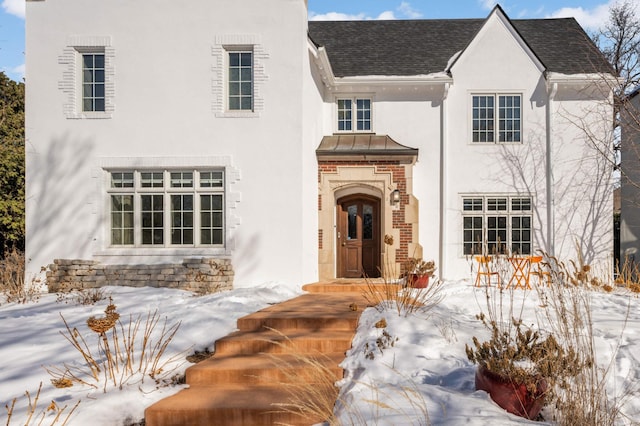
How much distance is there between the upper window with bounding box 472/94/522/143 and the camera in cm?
1216

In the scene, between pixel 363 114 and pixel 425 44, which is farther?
pixel 425 44

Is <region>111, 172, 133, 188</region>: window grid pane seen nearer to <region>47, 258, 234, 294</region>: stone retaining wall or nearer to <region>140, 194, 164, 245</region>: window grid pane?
<region>140, 194, 164, 245</region>: window grid pane

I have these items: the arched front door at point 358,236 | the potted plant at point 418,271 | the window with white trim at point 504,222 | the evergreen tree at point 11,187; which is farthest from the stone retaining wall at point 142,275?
the window with white trim at point 504,222

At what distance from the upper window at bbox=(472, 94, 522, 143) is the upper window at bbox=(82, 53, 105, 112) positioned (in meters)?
8.89

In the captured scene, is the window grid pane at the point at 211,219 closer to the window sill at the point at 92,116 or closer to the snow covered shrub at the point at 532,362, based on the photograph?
the window sill at the point at 92,116

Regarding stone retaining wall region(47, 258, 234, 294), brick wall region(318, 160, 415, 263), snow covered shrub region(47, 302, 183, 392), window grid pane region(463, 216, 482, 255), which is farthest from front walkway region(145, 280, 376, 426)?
window grid pane region(463, 216, 482, 255)

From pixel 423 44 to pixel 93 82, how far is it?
28.8 feet

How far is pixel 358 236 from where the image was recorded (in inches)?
479

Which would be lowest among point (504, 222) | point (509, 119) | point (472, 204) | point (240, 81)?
point (504, 222)

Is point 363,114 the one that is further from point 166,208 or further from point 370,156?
point 166,208

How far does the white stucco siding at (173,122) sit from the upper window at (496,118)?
5028 millimetres

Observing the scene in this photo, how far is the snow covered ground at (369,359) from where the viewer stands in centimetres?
355

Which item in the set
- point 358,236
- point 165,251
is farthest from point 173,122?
point 358,236

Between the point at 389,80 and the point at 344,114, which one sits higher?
the point at 389,80
